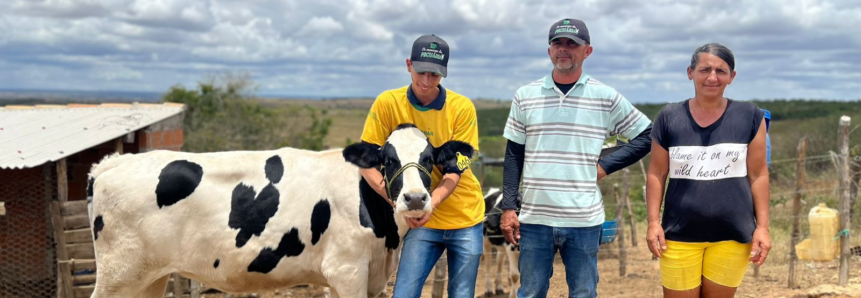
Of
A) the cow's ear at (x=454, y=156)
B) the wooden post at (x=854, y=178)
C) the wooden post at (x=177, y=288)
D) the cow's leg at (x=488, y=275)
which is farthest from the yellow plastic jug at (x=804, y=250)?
the wooden post at (x=177, y=288)

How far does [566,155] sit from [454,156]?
600 mm

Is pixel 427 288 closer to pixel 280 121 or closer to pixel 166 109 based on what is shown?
pixel 166 109

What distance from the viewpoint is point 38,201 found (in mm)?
10062

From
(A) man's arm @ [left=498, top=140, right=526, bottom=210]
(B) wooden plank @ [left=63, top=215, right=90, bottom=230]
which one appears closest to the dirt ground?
(B) wooden plank @ [left=63, top=215, right=90, bottom=230]

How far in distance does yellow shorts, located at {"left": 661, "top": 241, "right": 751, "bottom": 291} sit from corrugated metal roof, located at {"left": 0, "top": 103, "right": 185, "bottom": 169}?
23.3ft

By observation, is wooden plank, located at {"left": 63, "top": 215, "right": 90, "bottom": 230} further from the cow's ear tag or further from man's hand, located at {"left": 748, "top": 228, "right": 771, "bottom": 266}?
man's hand, located at {"left": 748, "top": 228, "right": 771, "bottom": 266}

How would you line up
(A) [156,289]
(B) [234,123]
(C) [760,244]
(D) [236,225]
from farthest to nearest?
(B) [234,123] → (A) [156,289] → (D) [236,225] → (C) [760,244]

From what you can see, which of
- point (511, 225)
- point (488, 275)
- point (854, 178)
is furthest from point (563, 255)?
point (854, 178)

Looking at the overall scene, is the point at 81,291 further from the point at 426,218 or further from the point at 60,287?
the point at 426,218

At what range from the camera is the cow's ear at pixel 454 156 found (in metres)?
3.99

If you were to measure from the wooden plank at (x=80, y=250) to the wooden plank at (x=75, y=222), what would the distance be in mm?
197

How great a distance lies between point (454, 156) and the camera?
4012 millimetres

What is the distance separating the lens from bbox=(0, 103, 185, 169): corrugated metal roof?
8.54 meters

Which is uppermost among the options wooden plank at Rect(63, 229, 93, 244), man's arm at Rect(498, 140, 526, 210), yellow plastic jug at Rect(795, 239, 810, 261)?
man's arm at Rect(498, 140, 526, 210)
